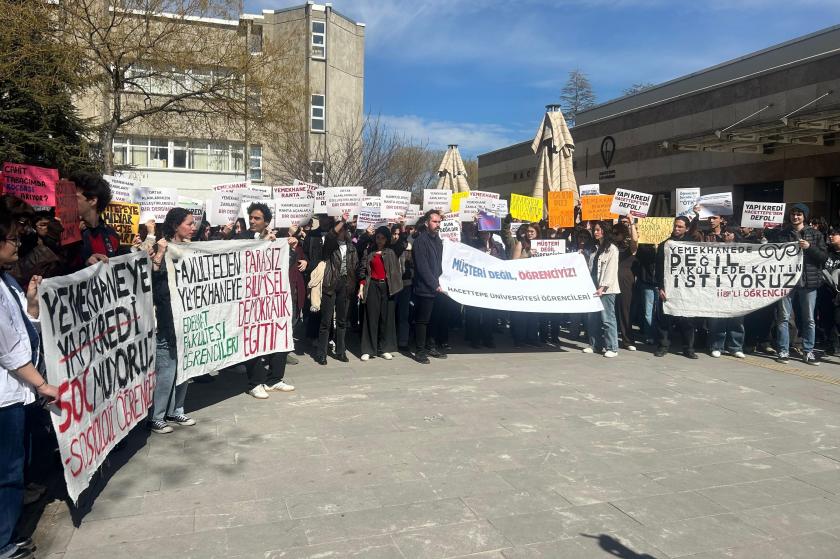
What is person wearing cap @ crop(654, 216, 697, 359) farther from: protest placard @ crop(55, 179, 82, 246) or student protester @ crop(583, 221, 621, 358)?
protest placard @ crop(55, 179, 82, 246)

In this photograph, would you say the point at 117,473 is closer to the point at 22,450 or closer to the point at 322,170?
the point at 22,450

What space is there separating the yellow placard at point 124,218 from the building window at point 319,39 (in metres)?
33.7

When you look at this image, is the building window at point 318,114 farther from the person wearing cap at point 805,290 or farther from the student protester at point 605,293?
the person wearing cap at point 805,290

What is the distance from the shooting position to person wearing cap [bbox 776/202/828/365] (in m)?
9.41

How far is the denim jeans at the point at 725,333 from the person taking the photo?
32.4 feet

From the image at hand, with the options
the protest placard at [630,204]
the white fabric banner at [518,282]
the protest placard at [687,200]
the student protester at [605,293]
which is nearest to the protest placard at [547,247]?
the student protester at [605,293]

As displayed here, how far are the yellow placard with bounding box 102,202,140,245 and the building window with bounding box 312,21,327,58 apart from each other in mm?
33737

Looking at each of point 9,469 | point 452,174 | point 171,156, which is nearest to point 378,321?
point 9,469

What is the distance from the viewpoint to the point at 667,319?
32.5 ft

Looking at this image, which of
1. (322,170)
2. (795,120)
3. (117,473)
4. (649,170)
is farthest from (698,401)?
(322,170)

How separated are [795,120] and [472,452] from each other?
41.2ft

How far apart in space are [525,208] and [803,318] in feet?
17.2

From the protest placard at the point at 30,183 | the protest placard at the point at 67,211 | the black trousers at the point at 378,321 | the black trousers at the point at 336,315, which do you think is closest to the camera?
the protest placard at the point at 67,211

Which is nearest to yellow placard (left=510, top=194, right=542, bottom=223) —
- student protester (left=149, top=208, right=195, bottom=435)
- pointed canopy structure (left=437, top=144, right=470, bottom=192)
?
pointed canopy structure (left=437, top=144, right=470, bottom=192)
